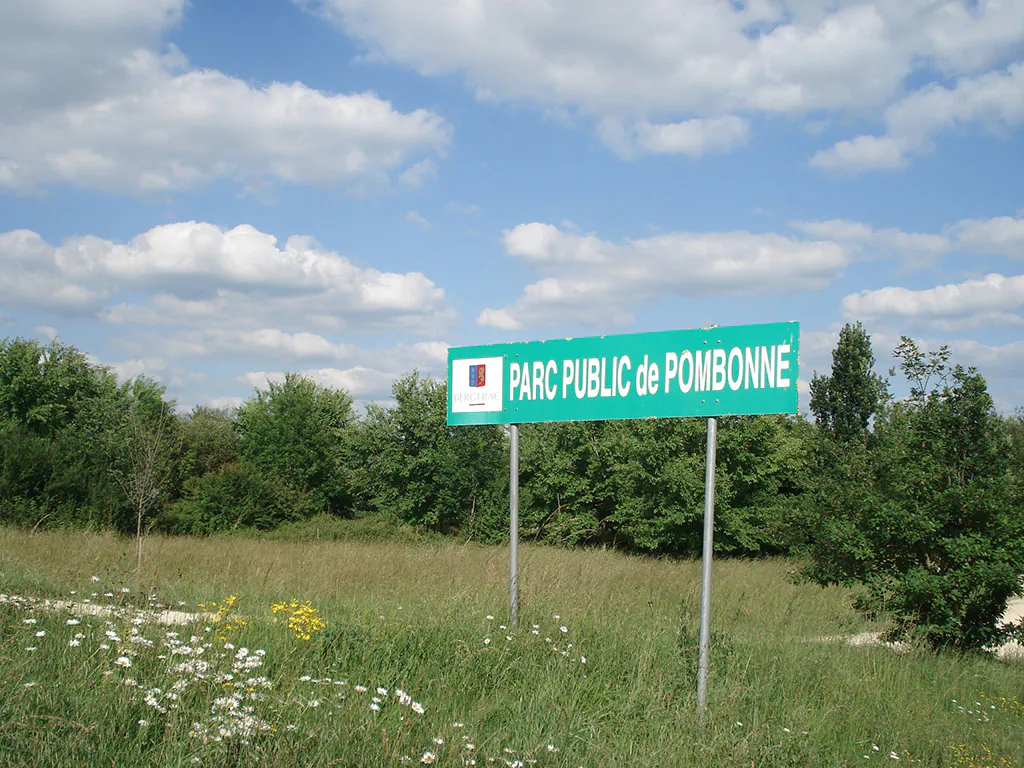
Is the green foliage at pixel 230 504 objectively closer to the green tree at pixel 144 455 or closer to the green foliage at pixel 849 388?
the green tree at pixel 144 455

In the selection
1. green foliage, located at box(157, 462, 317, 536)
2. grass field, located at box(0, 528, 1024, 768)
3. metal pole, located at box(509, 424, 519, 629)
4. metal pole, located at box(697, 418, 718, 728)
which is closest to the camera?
grass field, located at box(0, 528, 1024, 768)

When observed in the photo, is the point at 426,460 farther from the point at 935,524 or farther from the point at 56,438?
the point at 935,524

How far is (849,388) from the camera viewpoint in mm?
33469

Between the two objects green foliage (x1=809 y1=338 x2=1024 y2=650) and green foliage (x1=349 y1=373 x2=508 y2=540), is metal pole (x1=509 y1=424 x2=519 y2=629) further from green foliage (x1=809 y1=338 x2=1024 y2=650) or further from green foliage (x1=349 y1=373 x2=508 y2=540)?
green foliage (x1=349 y1=373 x2=508 y2=540)

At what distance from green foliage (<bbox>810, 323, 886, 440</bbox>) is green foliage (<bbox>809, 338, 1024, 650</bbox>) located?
25.6 metres

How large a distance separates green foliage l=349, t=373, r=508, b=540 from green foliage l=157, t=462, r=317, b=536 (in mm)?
4089

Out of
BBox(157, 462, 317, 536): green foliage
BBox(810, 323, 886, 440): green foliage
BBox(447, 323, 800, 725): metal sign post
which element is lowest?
BBox(157, 462, 317, 536): green foliage

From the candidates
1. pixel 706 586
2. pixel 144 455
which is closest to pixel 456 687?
pixel 706 586

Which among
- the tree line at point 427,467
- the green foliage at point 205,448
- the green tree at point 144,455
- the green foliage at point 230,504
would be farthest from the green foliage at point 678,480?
the green foliage at point 205,448

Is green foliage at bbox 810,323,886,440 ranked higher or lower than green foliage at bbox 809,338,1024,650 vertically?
higher

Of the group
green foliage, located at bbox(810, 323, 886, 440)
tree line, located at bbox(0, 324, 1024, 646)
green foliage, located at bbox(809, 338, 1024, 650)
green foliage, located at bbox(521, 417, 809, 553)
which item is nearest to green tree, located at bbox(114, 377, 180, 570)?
tree line, located at bbox(0, 324, 1024, 646)

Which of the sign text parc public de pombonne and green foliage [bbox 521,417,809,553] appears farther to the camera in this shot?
green foliage [bbox 521,417,809,553]

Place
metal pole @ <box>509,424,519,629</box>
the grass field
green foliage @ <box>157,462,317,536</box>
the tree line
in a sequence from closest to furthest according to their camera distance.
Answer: the grass field < metal pole @ <box>509,424,519,629</box> < the tree line < green foliage @ <box>157,462,317,536</box>

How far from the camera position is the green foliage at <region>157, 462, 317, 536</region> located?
3075cm
